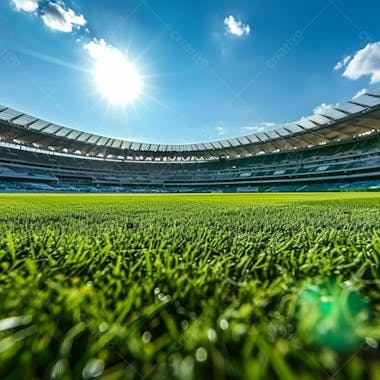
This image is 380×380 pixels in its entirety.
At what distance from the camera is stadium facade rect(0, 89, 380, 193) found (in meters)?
40.1

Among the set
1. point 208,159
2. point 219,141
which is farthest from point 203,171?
point 219,141

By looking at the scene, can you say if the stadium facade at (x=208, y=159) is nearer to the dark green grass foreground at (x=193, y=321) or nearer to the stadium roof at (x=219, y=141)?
the stadium roof at (x=219, y=141)

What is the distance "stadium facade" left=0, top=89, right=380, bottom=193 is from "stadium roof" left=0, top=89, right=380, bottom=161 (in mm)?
149

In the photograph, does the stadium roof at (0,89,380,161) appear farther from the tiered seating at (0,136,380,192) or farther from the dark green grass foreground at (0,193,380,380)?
the dark green grass foreground at (0,193,380,380)

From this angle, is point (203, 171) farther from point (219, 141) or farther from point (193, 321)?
point (193, 321)

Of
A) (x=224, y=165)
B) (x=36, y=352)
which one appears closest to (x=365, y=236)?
(x=36, y=352)

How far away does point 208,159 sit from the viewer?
228 feet

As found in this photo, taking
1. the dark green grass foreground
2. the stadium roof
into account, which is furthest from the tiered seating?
the dark green grass foreground

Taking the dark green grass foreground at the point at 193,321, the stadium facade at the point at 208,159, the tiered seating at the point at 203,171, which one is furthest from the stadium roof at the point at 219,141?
the dark green grass foreground at the point at 193,321

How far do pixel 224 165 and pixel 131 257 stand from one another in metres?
66.6

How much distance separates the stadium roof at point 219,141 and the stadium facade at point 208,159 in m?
0.15

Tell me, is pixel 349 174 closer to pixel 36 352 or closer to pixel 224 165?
pixel 224 165

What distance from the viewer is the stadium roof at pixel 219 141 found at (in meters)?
36.2

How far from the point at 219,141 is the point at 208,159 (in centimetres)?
990
